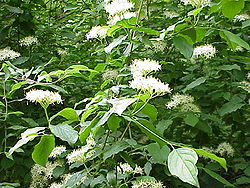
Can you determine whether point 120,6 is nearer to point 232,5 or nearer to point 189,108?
point 232,5

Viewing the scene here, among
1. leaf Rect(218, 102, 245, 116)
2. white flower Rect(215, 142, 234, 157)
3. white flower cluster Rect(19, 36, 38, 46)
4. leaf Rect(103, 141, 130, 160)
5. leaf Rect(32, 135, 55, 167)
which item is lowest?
white flower Rect(215, 142, 234, 157)

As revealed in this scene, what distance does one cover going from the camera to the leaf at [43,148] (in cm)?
113

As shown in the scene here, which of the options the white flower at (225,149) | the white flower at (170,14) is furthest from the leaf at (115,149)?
the white flower at (170,14)

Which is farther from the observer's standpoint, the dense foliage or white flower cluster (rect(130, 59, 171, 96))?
the dense foliage

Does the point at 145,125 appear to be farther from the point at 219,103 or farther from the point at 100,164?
the point at 219,103

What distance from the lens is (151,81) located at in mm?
1152

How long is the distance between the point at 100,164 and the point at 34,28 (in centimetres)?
148

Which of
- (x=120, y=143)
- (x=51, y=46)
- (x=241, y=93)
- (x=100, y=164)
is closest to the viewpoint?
(x=120, y=143)

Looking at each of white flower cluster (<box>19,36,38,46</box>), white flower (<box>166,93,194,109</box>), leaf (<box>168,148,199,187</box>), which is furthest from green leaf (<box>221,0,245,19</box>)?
white flower cluster (<box>19,36,38,46</box>)

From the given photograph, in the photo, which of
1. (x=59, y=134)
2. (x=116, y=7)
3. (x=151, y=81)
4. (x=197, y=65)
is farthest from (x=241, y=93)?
(x=59, y=134)

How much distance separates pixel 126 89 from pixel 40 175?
95cm

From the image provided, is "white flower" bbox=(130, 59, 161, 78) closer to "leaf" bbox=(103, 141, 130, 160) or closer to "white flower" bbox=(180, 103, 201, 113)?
A: "leaf" bbox=(103, 141, 130, 160)

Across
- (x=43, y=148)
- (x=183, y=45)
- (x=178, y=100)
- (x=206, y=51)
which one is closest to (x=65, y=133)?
(x=43, y=148)

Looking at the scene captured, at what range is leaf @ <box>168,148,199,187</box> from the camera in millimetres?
871
